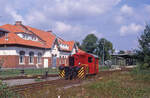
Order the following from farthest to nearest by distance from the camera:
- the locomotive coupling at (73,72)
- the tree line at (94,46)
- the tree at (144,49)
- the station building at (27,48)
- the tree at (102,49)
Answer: the tree line at (94,46)
the tree at (102,49)
the station building at (27,48)
the locomotive coupling at (73,72)
the tree at (144,49)

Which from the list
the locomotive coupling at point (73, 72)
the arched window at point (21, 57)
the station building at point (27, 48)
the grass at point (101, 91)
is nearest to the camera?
the grass at point (101, 91)

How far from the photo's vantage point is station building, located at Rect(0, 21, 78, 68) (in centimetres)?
3438

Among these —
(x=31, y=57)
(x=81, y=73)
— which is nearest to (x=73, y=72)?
(x=81, y=73)

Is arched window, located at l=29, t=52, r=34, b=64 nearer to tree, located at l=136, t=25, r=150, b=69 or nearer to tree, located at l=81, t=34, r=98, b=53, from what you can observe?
tree, located at l=136, t=25, r=150, b=69

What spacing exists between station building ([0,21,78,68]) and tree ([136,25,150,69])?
16849mm

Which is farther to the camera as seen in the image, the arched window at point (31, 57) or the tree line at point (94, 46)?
the tree line at point (94, 46)

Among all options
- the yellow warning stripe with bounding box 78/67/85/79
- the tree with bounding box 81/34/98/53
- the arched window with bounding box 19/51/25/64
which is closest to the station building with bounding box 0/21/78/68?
the arched window with bounding box 19/51/25/64

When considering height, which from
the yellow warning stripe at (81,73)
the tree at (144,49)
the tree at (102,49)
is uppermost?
the tree at (102,49)

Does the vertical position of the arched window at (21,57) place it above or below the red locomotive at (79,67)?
above

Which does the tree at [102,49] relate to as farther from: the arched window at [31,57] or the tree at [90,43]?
the arched window at [31,57]

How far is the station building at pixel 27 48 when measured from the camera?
34.4m

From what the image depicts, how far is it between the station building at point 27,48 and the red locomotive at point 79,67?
10.1m

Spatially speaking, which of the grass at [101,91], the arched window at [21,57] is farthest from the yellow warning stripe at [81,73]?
the arched window at [21,57]

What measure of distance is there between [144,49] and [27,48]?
23.9 m
